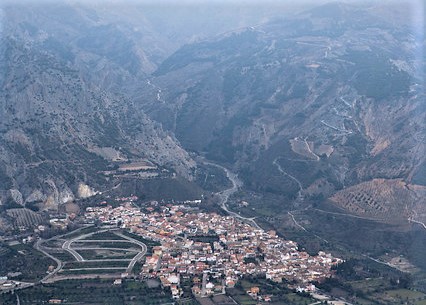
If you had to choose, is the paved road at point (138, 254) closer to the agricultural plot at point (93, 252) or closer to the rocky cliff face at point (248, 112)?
the agricultural plot at point (93, 252)

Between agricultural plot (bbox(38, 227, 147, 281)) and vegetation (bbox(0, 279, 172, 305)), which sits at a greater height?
vegetation (bbox(0, 279, 172, 305))

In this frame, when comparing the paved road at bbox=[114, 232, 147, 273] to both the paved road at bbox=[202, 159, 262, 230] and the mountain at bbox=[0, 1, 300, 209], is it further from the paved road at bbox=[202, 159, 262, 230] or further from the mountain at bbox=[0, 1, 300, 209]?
→ the paved road at bbox=[202, 159, 262, 230]

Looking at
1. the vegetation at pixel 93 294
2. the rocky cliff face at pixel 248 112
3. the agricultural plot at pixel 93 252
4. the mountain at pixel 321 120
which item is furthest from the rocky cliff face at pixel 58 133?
the vegetation at pixel 93 294

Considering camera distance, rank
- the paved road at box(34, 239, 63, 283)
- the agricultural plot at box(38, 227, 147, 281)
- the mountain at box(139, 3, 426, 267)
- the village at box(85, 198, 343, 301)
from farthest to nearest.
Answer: the mountain at box(139, 3, 426, 267) < the agricultural plot at box(38, 227, 147, 281) < the village at box(85, 198, 343, 301) < the paved road at box(34, 239, 63, 283)

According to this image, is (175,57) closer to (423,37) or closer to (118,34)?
(118,34)

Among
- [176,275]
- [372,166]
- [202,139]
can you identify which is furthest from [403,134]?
[176,275]

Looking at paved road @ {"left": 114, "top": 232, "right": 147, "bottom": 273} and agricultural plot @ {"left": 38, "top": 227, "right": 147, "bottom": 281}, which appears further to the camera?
paved road @ {"left": 114, "top": 232, "right": 147, "bottom": 273}

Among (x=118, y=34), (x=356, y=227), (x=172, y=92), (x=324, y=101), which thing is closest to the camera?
(x=356, y=227)

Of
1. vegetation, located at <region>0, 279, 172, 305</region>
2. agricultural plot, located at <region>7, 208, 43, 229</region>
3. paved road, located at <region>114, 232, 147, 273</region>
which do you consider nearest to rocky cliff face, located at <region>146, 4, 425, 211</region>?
paved road, located at <region>114, 232, 147, 273</region>

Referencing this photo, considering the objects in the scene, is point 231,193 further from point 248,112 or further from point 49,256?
point 49,256
